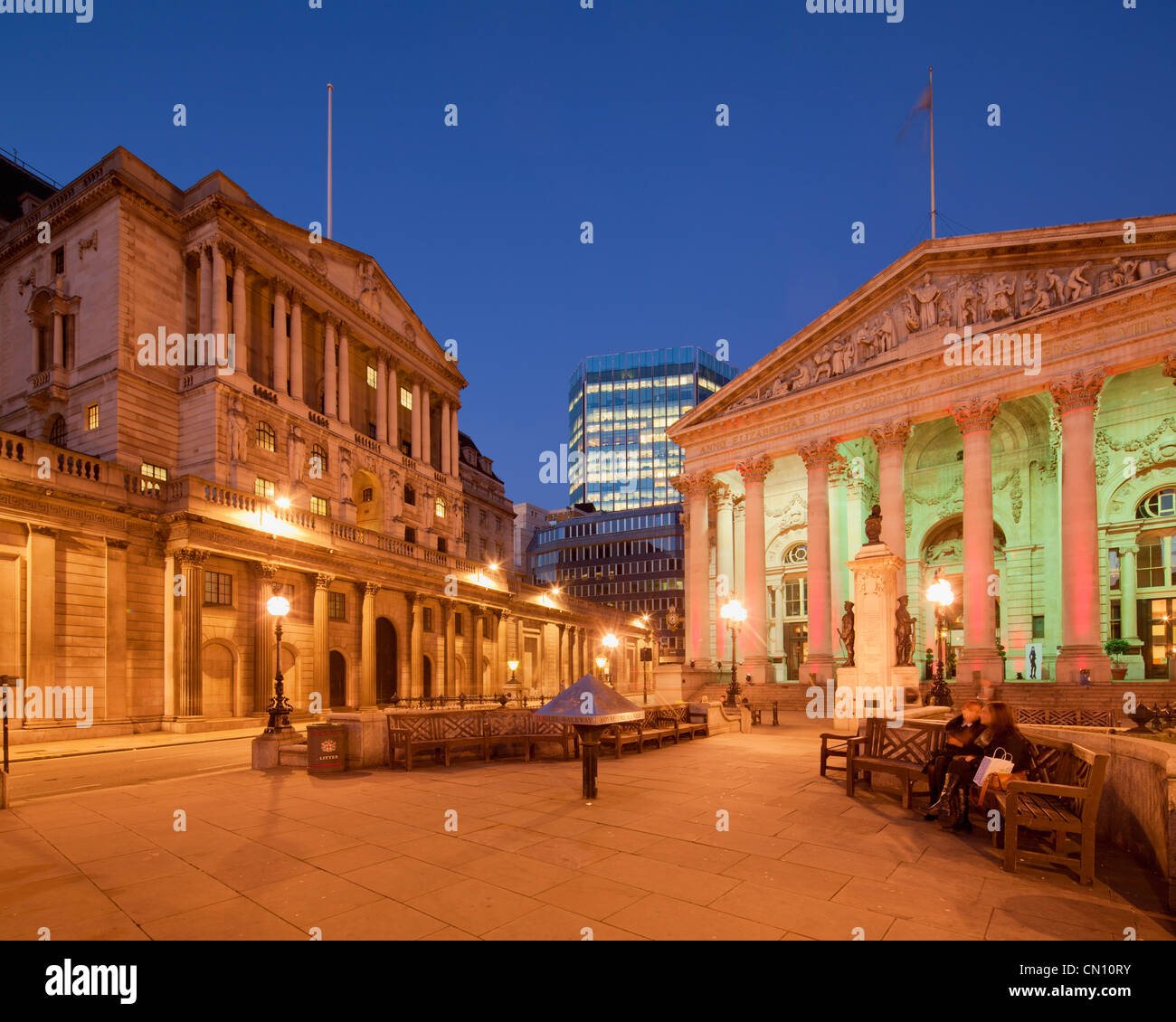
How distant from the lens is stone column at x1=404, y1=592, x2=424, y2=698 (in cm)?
3712

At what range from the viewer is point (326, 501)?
127 ft

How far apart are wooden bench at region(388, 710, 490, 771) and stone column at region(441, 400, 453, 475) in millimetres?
39530

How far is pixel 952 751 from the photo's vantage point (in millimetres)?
8727

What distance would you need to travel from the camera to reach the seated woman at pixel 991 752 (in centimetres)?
806

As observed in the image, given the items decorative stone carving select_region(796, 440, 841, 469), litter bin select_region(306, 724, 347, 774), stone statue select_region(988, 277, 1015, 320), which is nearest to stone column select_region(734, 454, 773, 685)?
decorative stone carving select_region(796, 440, 841, 469)

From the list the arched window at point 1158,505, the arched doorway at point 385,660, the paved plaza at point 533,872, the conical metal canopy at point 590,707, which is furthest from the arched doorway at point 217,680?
the arched window at point 1158,505

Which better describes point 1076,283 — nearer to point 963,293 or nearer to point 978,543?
point 963,293

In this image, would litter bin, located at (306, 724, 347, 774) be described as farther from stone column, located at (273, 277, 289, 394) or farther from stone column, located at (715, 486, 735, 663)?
stone column, located at (715, 486, 735, 663)

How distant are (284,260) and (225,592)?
65.3 ft

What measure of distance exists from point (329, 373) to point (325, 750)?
31533 millimetres

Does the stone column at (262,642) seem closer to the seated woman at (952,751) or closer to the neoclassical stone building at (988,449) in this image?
the neoclassical stone building at (988,449)

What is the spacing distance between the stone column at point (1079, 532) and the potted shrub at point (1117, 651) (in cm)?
401

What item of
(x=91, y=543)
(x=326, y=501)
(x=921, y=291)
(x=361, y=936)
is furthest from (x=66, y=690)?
(x=921, y=291)
